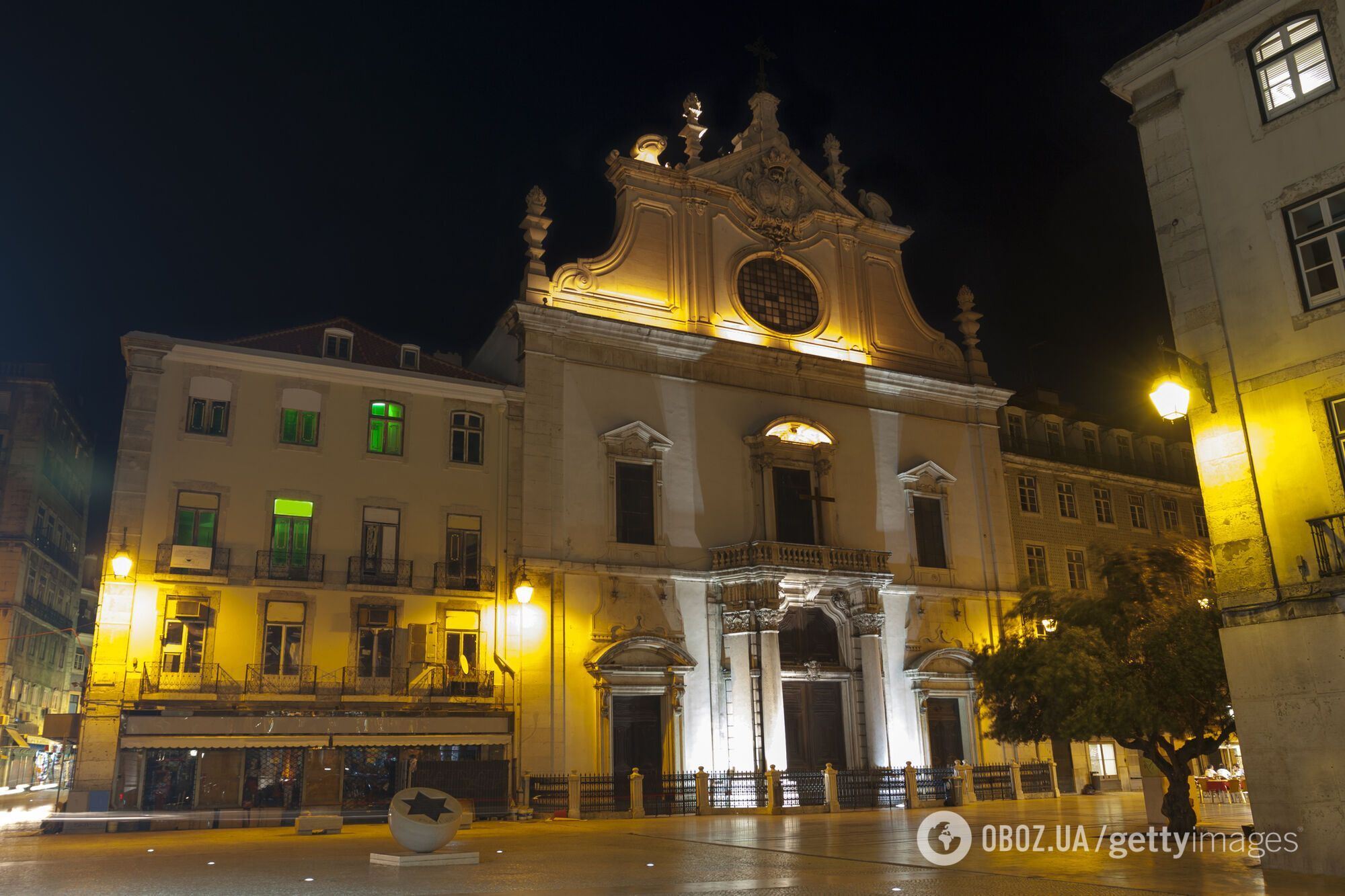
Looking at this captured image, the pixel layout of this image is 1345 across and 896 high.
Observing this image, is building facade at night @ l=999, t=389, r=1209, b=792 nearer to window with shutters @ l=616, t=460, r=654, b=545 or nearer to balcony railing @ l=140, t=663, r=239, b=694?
window with shutters @ l=616, t=460, r=654, b=545

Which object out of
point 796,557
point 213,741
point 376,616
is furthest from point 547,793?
point 796,557

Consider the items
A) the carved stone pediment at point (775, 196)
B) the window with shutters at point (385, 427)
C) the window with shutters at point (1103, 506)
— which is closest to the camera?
the window with shutters at point (385, 427)

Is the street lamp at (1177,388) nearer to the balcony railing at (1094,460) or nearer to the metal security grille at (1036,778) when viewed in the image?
the metal security grille at (1036,778)

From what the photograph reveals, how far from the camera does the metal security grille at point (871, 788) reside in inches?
1196

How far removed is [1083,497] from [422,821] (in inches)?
1379

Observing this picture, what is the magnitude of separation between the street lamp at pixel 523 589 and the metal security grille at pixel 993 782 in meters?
14.2

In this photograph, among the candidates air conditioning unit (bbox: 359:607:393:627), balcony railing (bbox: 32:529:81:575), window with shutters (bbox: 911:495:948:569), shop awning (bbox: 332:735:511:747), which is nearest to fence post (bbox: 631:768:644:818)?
shop awning (bbox: 332:735:511:747)

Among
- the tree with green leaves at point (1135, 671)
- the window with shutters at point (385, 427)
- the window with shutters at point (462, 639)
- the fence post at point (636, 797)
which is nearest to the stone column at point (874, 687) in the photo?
the fence post at point (636, 797)

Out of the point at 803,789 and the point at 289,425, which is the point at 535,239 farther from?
the point at 803,789

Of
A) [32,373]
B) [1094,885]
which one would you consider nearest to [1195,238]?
[1094,885]

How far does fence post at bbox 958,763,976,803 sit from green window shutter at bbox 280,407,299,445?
20911 mm

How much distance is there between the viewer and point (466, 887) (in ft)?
40.5

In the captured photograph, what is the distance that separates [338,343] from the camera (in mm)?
31688

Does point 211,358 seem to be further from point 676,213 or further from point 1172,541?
point 1172,541
